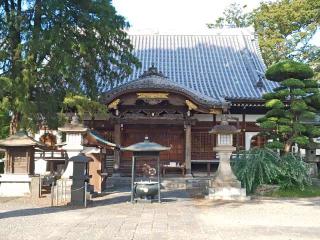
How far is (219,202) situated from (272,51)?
77.3ft

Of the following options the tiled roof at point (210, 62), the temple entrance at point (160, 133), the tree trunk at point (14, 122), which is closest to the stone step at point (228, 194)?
the temple entrance at point (160, 133)

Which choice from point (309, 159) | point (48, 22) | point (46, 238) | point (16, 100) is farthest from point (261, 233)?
point (309, 159)

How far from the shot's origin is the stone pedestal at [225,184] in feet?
48.2

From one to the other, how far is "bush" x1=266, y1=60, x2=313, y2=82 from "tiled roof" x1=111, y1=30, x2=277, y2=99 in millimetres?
3991

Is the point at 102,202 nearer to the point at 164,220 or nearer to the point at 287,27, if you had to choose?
the point at 164,220

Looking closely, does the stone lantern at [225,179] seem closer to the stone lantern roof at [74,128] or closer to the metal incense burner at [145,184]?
the metal incense burner at [145,184]

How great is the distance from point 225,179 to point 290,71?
220 inches

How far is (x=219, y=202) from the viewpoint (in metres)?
14.0

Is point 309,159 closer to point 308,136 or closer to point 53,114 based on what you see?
point 308,136

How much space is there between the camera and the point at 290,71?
17.4 meters

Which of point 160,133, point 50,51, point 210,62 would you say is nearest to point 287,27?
point 210,62

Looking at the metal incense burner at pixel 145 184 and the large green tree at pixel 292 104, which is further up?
the large green tree at pixel 292 104

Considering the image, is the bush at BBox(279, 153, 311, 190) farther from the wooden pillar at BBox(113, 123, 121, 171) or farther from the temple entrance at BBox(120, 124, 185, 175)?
the wooden pillar at BBox(113, 123, 121, 171)

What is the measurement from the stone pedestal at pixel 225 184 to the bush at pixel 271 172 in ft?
3.02
